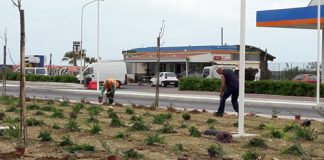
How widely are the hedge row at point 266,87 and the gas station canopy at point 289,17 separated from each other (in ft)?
11.1

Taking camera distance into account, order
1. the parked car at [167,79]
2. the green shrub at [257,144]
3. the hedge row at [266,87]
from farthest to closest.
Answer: the parked car at [167,79]
the hedge row at [266,87]
the green shrub at [257,144]

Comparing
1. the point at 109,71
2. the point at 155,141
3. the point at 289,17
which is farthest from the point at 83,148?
the point at 109,71

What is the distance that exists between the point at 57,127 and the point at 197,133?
10.1 ft

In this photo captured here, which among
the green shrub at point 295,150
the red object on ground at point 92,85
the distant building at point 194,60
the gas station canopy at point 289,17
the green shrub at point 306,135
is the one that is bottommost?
the green shrub at point 295,150

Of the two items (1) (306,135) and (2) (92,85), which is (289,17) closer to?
(2) (92,85)

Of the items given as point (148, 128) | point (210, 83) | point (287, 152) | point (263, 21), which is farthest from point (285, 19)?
point (287, 152)

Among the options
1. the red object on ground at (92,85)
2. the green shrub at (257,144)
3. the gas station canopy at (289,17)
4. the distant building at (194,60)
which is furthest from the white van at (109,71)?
the green shrub at (257,144)

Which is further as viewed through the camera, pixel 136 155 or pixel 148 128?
pixel 148 128

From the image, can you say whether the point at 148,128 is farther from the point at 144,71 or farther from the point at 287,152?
the point at 144,71

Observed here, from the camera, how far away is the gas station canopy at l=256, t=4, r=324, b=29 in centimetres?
3322

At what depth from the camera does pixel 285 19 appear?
3519cm

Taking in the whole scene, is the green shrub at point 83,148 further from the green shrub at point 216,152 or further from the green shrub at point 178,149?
the green shrub at point 216,152

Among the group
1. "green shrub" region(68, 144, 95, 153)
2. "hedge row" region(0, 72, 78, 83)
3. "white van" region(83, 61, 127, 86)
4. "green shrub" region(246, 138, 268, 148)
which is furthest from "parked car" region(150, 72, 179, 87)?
"green shrub" region(68, 144, 95, 153)

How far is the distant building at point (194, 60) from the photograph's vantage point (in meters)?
61.0
